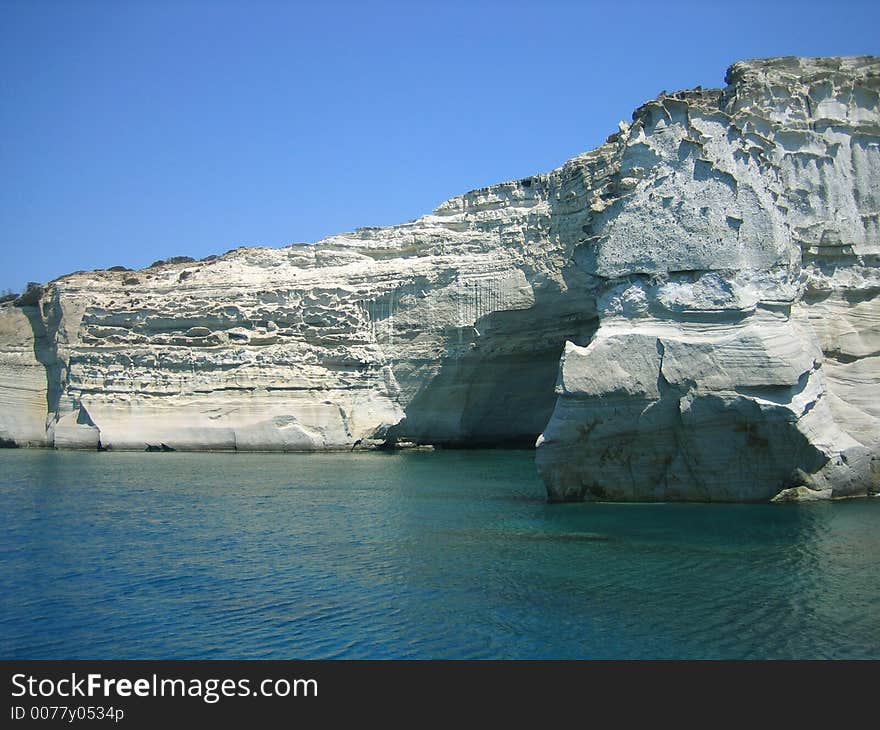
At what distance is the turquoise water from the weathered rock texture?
1393 millimetres

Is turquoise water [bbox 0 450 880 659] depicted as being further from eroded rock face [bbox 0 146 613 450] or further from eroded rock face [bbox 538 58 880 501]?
eroded rock face [bbox 0 146 613 450]

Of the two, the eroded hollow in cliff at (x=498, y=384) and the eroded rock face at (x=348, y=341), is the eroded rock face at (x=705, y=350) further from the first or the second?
the eroded hollow in cliff at (x=498, y=384)

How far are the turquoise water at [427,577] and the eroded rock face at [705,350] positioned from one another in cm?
75

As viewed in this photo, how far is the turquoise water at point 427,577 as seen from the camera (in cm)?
847

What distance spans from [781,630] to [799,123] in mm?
12964

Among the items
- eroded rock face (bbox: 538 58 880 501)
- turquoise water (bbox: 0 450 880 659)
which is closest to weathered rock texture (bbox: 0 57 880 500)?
eroded rock face (bbox: 538 58 880 501)

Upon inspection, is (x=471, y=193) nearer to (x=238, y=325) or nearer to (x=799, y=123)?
(x=238, y=325)

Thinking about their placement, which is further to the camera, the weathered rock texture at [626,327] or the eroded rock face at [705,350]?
the weathered rock texture at [626,327]

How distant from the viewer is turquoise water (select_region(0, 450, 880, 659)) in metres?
8.47

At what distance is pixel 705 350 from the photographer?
1469 cm

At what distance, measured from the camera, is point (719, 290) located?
15094mm

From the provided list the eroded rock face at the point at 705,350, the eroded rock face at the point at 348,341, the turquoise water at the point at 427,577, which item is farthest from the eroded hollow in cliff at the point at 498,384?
the eroded rock face at the point at 705,350
